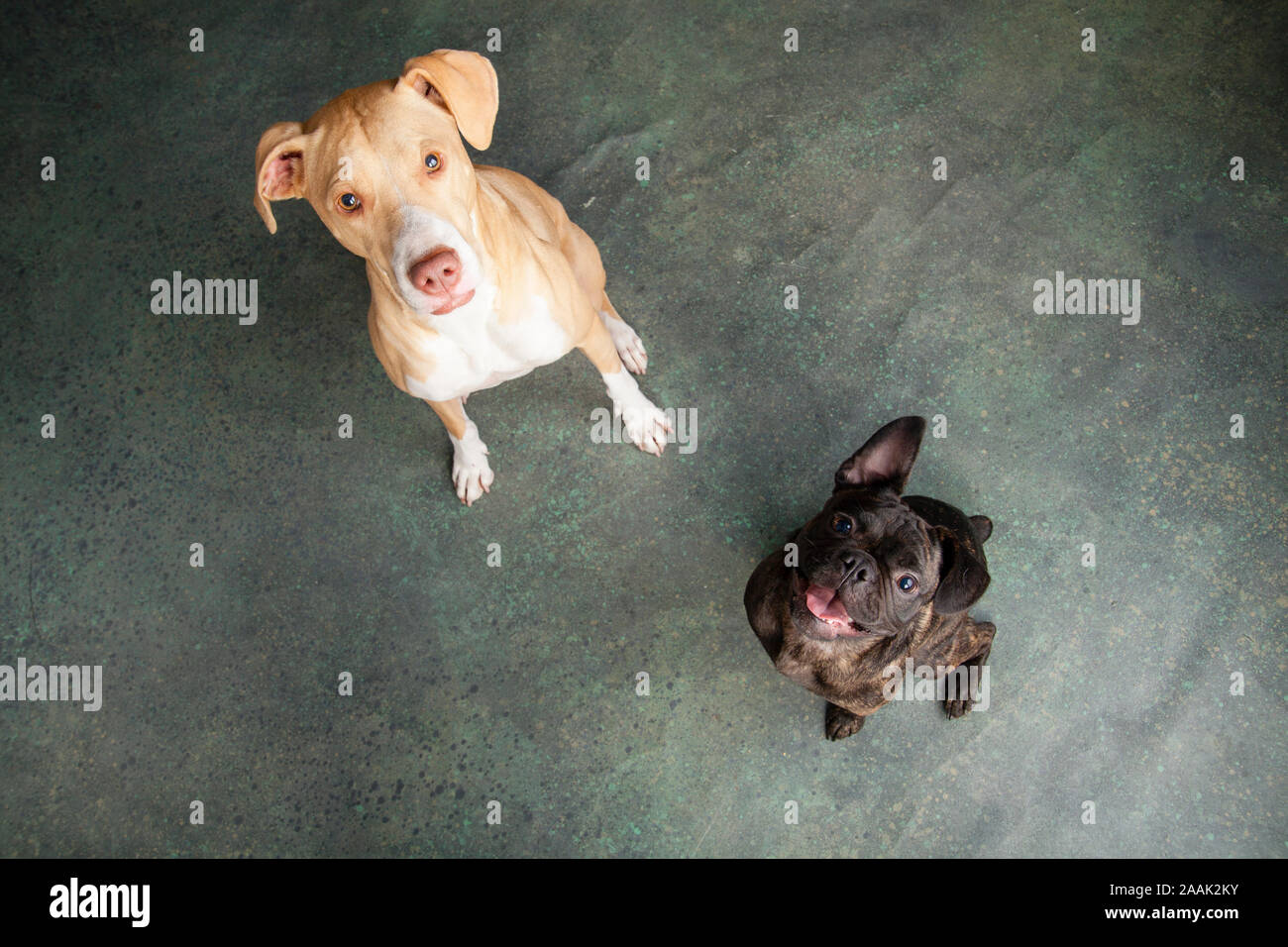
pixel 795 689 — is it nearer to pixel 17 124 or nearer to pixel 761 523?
pixel 761 523

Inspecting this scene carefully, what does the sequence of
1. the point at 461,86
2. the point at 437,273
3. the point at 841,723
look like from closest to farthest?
the point at 437,273 → the point at 461,86 → the point at 841,723

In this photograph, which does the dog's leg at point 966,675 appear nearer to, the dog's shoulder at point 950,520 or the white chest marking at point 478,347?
the dog's shoulder at point 950,520

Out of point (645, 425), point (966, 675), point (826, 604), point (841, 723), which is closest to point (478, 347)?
point (645, 425)

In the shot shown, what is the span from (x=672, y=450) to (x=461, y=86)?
2208mm

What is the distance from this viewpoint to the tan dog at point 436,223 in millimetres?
2555

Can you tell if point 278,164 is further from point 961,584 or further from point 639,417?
point 961,584

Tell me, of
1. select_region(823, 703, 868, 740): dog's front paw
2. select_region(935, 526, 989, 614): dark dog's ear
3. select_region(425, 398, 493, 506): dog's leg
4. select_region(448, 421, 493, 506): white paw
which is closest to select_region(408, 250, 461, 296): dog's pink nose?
select_region(425, 398, 493, 506): dog's leg

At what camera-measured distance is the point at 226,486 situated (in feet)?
14.7

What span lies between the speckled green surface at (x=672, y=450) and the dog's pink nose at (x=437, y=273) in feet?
6.31

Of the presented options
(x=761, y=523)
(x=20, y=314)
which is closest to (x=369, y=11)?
(x=20, y=314)

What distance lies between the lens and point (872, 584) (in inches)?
116

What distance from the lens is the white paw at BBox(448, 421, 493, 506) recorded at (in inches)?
164

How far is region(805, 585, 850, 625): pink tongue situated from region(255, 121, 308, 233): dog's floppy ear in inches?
92.7

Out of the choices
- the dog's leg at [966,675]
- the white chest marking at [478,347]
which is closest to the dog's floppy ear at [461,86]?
the white chest marking at [478,347]
